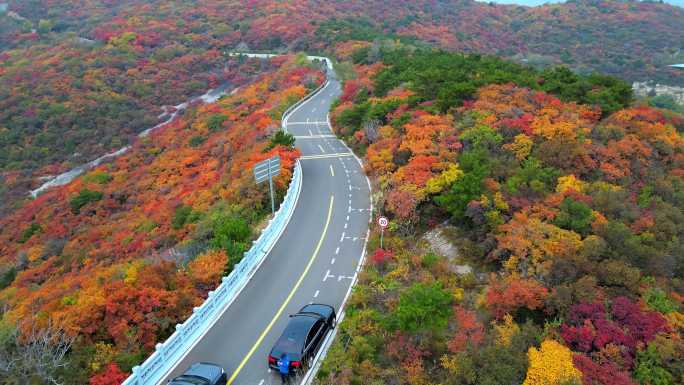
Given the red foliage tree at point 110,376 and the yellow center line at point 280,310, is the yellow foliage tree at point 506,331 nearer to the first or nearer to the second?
the yellow center line at point 280,310

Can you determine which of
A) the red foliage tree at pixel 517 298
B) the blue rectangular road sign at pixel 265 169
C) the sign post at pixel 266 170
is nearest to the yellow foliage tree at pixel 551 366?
the red foliage tree at pixel 517 298

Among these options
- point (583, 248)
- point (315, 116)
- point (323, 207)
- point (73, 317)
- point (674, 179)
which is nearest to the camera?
point (73, 317)

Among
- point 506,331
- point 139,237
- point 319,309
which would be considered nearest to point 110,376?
point 319,309

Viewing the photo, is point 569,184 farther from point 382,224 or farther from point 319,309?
point 319,309

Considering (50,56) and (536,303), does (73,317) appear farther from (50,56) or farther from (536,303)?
(50,56)

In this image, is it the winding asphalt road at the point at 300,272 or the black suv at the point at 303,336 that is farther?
the winding asphalt road at the point at 300,272

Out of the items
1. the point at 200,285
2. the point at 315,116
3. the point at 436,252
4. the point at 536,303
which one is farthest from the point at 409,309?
the point at 315,116
